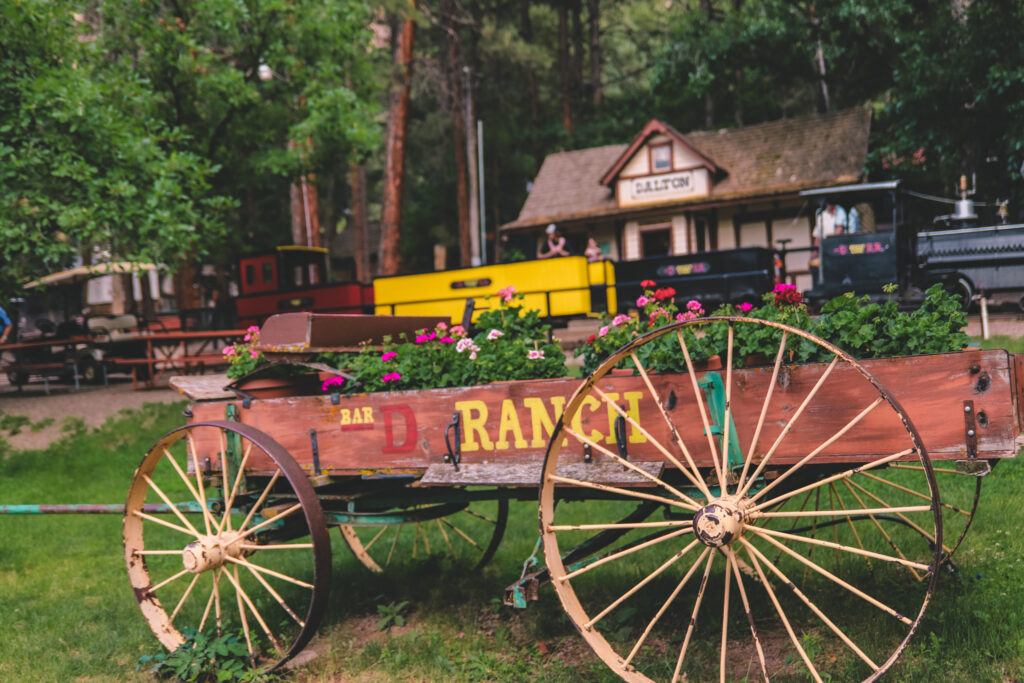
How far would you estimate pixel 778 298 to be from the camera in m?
3.34

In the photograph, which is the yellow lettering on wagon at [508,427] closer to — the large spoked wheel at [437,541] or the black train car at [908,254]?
the large spoked wheel at [437,541]

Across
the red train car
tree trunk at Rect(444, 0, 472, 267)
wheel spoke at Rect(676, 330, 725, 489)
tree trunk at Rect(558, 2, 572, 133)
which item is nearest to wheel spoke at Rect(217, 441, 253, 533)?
wheel spoke at Rect(676, 330, 725, 489)

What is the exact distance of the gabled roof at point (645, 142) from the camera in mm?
21172

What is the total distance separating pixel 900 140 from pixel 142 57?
15.0 m

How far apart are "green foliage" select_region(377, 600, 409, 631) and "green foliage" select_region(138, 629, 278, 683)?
2.35 feet

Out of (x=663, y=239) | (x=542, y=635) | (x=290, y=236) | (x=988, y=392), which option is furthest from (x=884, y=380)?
(x=290, y=236)

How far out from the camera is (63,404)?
464 inches

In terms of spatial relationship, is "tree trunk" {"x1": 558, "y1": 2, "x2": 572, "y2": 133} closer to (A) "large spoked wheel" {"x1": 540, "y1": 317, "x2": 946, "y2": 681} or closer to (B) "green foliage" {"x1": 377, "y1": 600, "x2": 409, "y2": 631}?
(B) "green foliage" {"x1": 377, "y1": 600, "x2": 409, "y2": 631}

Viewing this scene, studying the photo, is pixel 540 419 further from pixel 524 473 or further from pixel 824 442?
pixel 824 442

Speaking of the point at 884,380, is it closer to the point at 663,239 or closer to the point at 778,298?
the point at 778,298

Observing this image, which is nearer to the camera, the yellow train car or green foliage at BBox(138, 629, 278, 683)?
green foliage at BBox(138, 629, 278, 683)

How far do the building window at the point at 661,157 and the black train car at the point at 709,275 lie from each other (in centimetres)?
741

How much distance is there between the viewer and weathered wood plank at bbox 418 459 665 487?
9.37ft

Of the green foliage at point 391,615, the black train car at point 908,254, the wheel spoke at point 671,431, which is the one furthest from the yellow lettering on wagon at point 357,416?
the black train car at point 908,254
